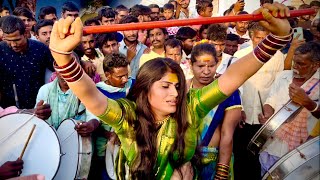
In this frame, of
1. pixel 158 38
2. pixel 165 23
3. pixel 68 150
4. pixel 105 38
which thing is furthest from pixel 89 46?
pixel 165 23

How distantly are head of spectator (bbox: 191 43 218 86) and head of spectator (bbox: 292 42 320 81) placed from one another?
31.2 inches

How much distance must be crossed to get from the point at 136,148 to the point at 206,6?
5.01 metres

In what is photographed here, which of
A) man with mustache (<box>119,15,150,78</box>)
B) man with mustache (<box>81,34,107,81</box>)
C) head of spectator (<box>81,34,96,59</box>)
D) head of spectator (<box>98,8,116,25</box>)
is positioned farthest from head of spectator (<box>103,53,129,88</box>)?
head of spectator (<box>98,8,116,25</box>)

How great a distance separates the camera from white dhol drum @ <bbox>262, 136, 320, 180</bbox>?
3.04 meters

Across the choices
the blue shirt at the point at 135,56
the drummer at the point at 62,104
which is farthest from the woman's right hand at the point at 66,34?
the blue shirt at the point at 135,56

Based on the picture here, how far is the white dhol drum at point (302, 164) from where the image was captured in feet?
9.96

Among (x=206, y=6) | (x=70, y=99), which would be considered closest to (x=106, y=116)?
(x=70, y=99)

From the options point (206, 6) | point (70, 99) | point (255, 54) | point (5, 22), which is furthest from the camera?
point (206, 6)

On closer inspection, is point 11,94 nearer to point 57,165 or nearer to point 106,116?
point 57,165

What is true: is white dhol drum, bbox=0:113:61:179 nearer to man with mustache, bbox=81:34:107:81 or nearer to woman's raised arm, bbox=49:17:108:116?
man with mustache, bbox=81:34:107:81

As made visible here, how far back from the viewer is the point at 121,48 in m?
5.83

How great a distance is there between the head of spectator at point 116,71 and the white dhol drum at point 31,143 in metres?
0.73

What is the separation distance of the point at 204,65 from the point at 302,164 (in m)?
1.06

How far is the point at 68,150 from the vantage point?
377 centimetres
